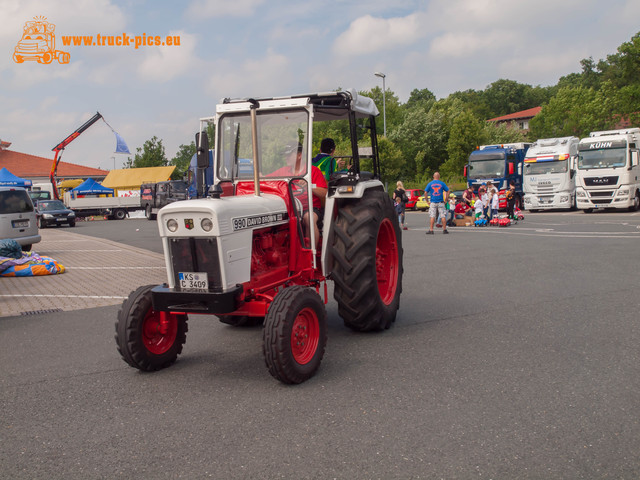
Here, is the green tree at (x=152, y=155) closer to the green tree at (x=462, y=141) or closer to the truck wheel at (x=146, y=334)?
the green tree at (x=462, y=141)

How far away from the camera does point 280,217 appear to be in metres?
5.93

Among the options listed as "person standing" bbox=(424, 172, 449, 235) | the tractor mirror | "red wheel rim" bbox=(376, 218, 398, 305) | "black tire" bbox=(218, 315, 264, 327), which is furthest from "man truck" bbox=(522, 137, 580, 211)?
the tractor mirror

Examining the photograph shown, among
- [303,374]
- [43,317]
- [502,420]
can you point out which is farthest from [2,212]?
[502,420]

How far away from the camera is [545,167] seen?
30.5m

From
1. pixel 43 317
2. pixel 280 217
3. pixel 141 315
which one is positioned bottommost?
pixel 43 317

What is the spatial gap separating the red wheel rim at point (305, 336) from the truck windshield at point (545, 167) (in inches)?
1093

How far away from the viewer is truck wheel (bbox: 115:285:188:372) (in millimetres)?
5305

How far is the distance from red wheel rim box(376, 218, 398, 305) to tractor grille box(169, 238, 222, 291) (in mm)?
2836

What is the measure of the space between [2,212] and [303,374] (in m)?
13.1

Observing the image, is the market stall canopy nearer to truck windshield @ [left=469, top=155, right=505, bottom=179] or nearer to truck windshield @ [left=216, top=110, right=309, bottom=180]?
truck windshield @ [left=469, top=155, right=505, bottom=179]

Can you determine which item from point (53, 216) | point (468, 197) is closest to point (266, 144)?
point (468, 197)

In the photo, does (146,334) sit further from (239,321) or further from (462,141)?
(462,141)

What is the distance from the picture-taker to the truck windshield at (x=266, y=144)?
629 centimetres

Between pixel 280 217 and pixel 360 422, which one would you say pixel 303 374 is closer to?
pixel 360 422
